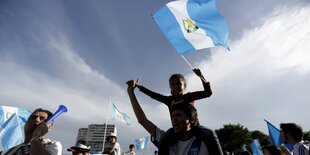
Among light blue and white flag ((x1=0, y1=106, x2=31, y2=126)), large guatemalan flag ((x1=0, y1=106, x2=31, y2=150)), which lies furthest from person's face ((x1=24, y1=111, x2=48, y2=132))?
light blue and white flag ((x1=0, y1=106, x2=31, y2=126))

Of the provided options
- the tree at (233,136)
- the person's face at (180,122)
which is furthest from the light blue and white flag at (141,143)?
the tree at (233,136)

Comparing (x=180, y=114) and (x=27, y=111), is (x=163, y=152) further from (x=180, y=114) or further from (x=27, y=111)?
(x=27, y=111)

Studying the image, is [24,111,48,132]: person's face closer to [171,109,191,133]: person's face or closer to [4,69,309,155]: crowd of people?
[4,69,309,155]: crowd of people

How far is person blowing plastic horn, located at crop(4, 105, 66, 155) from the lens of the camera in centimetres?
273

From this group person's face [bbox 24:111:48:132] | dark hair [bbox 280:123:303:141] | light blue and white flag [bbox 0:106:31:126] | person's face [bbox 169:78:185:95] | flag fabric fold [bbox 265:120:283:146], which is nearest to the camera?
person's face [bbox 24:111:48:132]

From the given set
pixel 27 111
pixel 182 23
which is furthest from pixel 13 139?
pixel 182 23

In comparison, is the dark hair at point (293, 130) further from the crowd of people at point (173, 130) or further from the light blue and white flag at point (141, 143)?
the light blue and white flag at point (141, 143)

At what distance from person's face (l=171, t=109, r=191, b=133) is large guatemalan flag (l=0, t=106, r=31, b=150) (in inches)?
295

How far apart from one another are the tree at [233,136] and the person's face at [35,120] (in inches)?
2436

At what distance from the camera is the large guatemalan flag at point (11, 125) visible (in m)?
8.59

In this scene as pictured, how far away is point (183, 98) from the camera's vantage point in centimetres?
362

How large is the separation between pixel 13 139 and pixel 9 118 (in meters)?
0.93

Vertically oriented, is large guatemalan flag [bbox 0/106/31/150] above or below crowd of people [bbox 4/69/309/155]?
above

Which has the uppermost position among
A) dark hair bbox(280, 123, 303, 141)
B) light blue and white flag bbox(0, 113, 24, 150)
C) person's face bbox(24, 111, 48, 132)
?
light blue and white flag bbox(0, 113, 24, 150)
